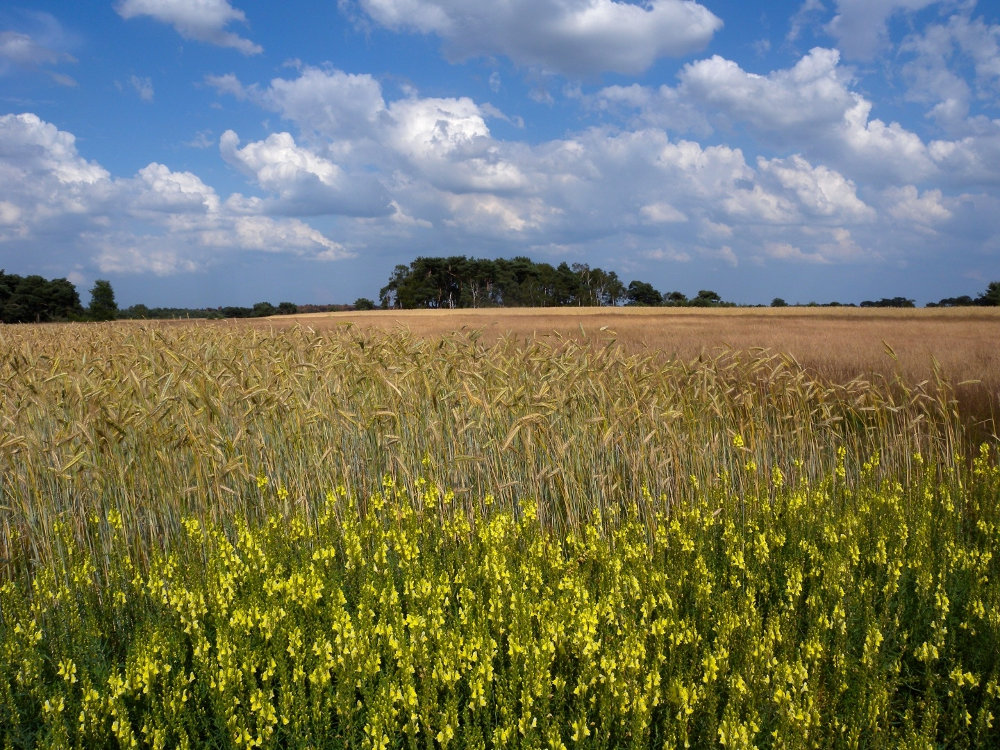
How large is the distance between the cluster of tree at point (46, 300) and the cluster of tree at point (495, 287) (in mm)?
22388

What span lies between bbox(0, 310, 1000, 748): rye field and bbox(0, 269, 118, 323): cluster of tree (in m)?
42.5

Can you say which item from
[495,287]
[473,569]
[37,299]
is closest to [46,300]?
[37,299]

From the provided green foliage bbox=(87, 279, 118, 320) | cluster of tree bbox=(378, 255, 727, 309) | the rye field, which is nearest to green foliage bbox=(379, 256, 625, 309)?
cluster of tree bbox=(378, 255, 727, 309)

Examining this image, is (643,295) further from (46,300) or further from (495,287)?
(46,300)

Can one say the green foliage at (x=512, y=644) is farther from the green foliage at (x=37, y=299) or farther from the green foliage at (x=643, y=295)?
the green foliage at (x=643, y=295)

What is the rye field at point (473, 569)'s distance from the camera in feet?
8.27

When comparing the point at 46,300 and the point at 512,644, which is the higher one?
the point at 46,300

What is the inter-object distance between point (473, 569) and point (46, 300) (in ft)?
164

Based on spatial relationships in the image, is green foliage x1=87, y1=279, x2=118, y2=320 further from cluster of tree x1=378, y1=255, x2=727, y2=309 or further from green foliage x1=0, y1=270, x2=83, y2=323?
cluster of tree x1=378, y1=255, x2=727, y2=309

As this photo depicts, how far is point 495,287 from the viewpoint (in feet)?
212

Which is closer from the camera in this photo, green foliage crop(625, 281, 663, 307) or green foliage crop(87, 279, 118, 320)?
green foliage crop(87, 279, 118, 320)

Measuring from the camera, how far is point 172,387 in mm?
5238

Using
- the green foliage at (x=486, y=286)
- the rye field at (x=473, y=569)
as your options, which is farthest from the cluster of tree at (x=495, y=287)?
the rye field at (x=473, y=569)

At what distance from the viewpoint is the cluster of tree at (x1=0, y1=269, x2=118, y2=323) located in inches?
1687
